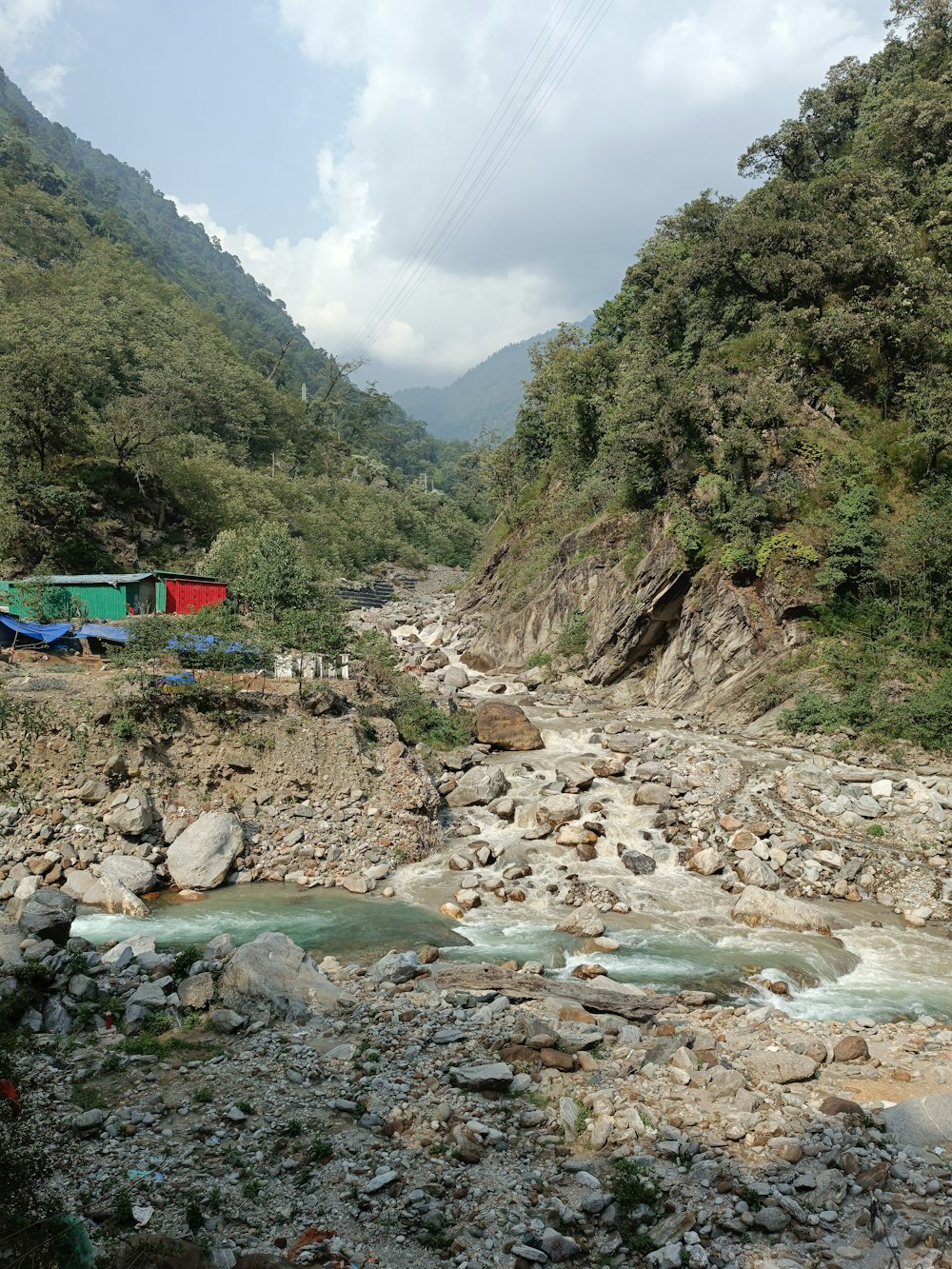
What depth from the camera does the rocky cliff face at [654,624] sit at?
25.9 meters

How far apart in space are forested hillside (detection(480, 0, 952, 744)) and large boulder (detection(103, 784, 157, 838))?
18601mm

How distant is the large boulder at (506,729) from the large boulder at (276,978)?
12934mm

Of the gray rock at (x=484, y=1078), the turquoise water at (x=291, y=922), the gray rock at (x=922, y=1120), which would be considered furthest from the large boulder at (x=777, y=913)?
the gray rock at (x=484, y=1078)

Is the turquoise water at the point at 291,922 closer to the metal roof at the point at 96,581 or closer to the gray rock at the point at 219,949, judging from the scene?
the gray rock at the point at 219,949

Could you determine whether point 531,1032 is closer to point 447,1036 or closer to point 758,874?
point 447,1036

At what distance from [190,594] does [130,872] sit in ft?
56.9

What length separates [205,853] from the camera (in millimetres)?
14812

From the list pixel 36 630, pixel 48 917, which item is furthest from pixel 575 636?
pixel 48 917

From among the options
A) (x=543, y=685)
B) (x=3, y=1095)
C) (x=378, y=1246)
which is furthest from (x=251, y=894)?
(x=543, y=685)

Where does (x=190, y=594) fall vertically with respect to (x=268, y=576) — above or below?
below

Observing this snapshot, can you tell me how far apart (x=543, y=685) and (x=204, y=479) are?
2731 centimetres

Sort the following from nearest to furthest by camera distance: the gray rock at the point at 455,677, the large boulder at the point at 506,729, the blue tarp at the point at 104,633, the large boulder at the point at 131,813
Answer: the large boulder at the point at 131,813, the blue tarp at the point at 104,633, the large boulder at the point at 506,729, the gray rock at the point at 455,677

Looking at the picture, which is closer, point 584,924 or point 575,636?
point 584,924

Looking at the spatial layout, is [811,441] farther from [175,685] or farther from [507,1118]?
[507,1118]
